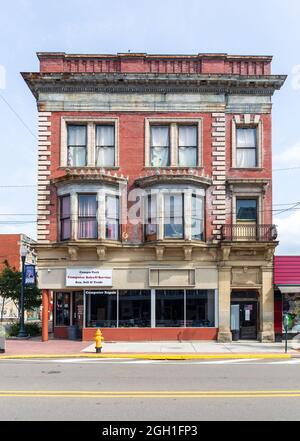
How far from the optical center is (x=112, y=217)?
2566 centimetres

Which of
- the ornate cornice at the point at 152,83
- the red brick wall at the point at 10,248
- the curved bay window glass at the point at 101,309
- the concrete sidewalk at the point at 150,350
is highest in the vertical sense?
the ornate cornice at the point at 152,83

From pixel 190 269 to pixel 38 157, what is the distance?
903 cm

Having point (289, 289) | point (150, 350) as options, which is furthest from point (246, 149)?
point (150, 350)

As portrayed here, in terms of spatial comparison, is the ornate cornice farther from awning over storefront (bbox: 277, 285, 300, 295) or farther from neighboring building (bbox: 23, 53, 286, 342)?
awning over storefront (bbox: 277, 285, 300, 295)

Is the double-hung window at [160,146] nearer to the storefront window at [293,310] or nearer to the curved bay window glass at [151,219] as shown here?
the curved bay window glass at [151,219]

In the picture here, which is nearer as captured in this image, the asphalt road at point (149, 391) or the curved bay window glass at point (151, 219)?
the asphalt road at point (149, 391)

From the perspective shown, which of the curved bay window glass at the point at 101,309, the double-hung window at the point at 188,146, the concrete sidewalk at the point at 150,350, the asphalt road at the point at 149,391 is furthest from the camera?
the double-hung window at the point at 188,146

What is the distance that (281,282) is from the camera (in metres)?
25.4

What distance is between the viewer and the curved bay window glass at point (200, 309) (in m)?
25.5

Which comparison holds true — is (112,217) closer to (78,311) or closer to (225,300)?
(78,311)

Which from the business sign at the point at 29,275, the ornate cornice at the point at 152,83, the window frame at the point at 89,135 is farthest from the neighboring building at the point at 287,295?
the business sign at the point at 29,275

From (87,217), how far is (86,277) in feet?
9.22

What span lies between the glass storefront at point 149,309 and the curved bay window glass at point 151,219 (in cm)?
264

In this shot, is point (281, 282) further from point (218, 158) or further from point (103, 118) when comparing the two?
point (103, 118)
